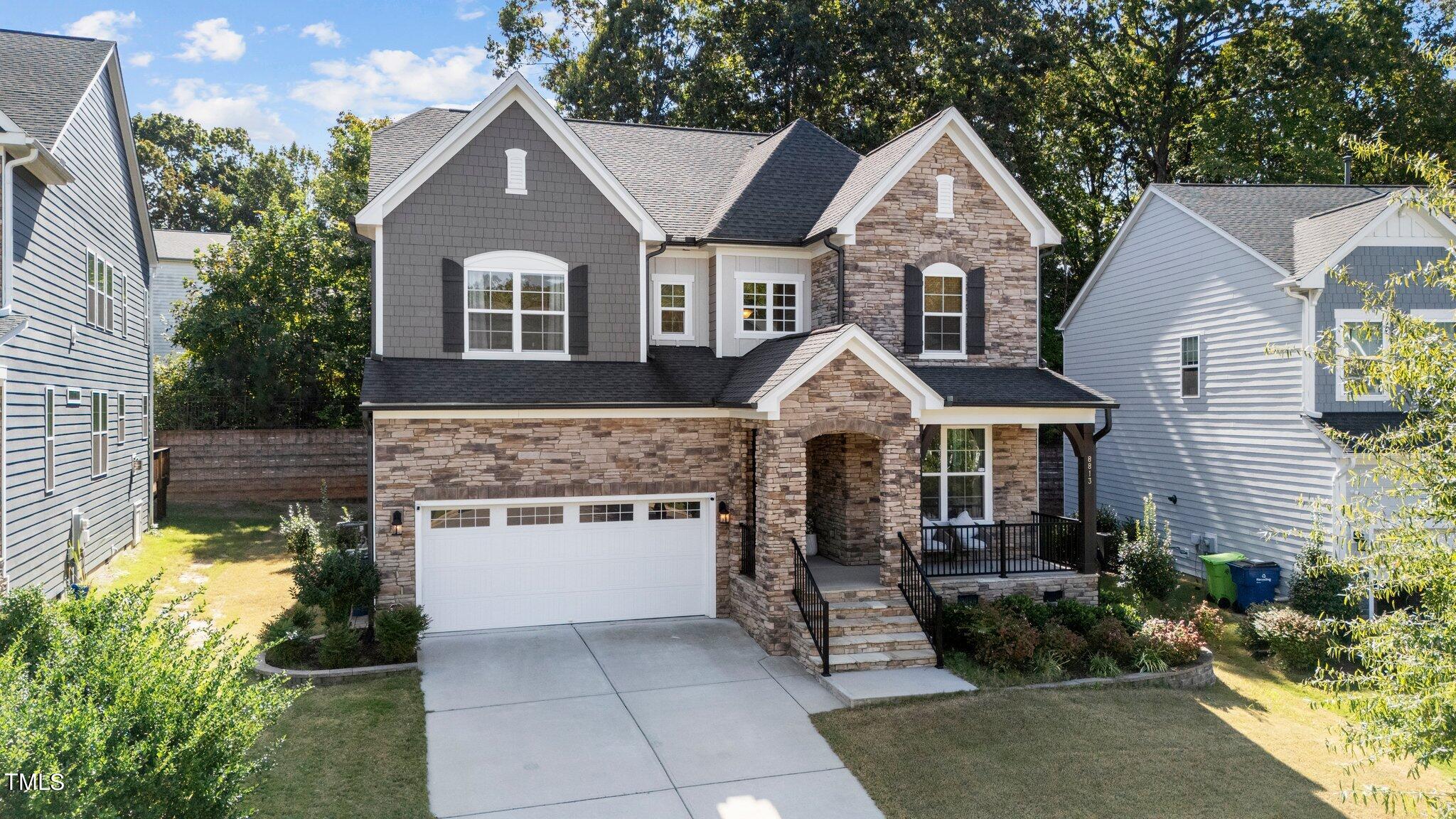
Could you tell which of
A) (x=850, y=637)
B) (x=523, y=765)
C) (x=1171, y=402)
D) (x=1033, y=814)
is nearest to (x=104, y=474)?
(x=523, y=765)

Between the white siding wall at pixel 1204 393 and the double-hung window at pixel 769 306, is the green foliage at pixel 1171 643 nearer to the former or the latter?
the white siding wall at pixel 1204 393

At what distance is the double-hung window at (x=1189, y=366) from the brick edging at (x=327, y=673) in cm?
1559

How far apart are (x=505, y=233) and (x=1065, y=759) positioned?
10.9 m

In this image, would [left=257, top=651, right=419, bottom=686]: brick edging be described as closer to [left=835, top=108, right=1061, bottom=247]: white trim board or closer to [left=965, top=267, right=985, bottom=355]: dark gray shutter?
[left=835, top=108, right=1061, bottom=247]: white trim board

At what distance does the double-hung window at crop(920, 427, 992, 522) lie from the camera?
16.1 meters

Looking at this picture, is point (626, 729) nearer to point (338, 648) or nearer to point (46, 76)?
point (338, 648)

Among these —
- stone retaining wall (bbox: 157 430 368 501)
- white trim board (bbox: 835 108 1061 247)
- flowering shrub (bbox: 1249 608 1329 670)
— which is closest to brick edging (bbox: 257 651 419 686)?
white trim board (bbox: 835 108 1061 247)

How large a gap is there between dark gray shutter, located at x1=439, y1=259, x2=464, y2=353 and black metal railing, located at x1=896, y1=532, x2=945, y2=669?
743 cm

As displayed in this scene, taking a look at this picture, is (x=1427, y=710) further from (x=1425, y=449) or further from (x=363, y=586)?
(x=363, y=586)

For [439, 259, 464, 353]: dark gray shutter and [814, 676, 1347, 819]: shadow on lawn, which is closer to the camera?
[814, 676, 1347, 819]: shadow on lawn

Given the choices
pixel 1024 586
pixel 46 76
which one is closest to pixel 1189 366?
pixel 1024 586

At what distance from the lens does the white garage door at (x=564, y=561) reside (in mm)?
13852

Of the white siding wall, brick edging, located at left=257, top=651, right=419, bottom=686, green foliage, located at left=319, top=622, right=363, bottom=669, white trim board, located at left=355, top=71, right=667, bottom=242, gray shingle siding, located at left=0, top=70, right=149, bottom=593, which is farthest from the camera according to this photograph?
the white siding wall

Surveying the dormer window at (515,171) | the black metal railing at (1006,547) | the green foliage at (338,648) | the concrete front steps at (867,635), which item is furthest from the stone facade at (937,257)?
the green foliage at (338,648)
